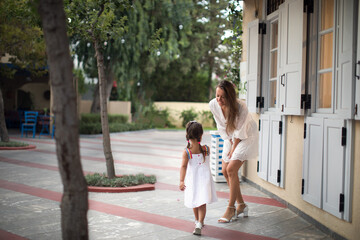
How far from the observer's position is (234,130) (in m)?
5.30

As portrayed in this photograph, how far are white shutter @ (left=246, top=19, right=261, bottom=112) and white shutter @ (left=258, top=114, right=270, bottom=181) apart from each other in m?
0.36

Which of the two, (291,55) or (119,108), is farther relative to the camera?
(119,108)

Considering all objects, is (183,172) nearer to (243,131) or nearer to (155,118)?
(243,131)

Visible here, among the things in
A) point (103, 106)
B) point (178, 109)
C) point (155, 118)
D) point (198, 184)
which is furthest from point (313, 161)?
point (178, 109)

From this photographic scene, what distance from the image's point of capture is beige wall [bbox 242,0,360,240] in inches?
165

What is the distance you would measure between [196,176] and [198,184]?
0.09 metres

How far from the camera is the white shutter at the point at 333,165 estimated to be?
444 centimetres

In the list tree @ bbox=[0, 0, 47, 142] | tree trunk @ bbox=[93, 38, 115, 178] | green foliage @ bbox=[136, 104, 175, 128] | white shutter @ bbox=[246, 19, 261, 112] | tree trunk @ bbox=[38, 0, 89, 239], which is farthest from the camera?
green foliage @ bbox=[136, 104, 175, 128]

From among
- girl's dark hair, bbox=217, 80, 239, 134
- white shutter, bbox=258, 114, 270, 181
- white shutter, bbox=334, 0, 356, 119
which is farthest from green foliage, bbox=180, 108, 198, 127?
white shutter, bbox=334, 0, 356, 119

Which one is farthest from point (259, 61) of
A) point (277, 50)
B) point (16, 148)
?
point (16, 148)

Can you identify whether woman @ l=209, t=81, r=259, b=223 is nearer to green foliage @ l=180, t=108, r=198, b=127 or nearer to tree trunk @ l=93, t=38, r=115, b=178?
tree trunk @ l=93, t=38, r=115, b=178

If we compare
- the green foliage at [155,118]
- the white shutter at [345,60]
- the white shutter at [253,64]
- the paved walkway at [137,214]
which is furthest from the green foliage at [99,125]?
the white shutter at [345,60]

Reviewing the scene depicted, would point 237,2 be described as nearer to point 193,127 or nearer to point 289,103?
point 289,103

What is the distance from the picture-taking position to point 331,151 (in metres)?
4.68
